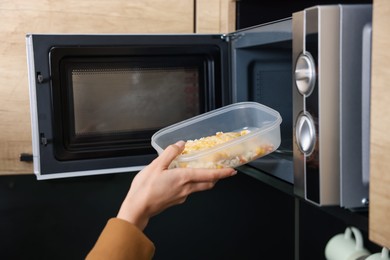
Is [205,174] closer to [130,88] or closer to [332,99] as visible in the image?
[332,99]

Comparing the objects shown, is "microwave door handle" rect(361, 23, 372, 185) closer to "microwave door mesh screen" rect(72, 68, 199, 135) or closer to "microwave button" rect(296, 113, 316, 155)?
"microwave button" rect(296, 113, 316, 155)

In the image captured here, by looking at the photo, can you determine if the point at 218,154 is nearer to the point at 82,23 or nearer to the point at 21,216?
the point at 82,23

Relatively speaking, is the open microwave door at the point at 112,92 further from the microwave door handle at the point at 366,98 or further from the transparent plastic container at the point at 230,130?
the microwave door handle at the point at 366,98

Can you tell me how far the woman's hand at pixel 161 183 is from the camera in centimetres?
86

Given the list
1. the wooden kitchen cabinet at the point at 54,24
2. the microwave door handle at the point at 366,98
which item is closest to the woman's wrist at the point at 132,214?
the microwave door handle at the point at 366,98

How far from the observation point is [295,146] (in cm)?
81

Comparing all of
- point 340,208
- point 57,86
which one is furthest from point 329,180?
point 57,86

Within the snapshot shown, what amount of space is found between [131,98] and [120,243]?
401 millimetres

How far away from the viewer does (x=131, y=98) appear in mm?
1157

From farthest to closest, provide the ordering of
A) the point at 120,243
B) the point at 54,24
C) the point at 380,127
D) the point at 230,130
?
the point at 54,24
the point at 230,130
the point at 120,243
the point at 380,127

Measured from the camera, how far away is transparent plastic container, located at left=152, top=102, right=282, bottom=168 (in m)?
0.89

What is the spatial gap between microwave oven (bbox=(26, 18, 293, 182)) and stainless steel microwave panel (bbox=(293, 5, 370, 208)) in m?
0.26

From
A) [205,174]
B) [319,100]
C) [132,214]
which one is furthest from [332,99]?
[132,214]

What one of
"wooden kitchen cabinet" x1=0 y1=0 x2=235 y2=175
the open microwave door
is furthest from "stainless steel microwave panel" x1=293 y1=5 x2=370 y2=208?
"wooden kitchen cabinet" x1=0 y1=0 x2=235 y2=175
